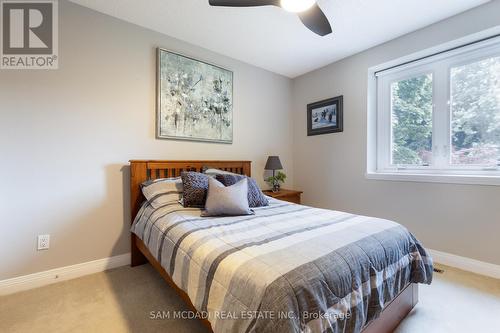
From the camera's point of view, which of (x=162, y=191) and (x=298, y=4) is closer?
(x=298, y=4)

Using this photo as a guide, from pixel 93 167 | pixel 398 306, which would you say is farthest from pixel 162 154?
pixel 398 306

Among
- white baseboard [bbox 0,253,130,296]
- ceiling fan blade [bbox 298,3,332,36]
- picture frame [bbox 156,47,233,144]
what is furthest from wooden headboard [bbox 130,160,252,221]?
ceiling fan blade [bbox 298,3,332,36]

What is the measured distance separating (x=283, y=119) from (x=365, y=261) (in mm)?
2894

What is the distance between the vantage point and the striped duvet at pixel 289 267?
0.85 meters

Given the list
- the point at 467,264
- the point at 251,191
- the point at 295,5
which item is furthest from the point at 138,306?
the point at 467,264

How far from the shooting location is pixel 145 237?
6.10 feet

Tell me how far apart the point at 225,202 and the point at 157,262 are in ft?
2.13

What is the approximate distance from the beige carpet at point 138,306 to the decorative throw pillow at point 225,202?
71 cm

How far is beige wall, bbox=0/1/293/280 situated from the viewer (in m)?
1.85

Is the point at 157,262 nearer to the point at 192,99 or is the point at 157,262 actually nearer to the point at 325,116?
the point at 192,99

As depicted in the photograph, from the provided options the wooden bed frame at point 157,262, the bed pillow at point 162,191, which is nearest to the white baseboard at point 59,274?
the wooden bed frame at point 157,262

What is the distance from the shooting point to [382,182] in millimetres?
2744

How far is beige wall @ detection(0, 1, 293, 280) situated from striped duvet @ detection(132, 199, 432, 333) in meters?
0.92

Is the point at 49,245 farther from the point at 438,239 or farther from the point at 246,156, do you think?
the point at 438,239
